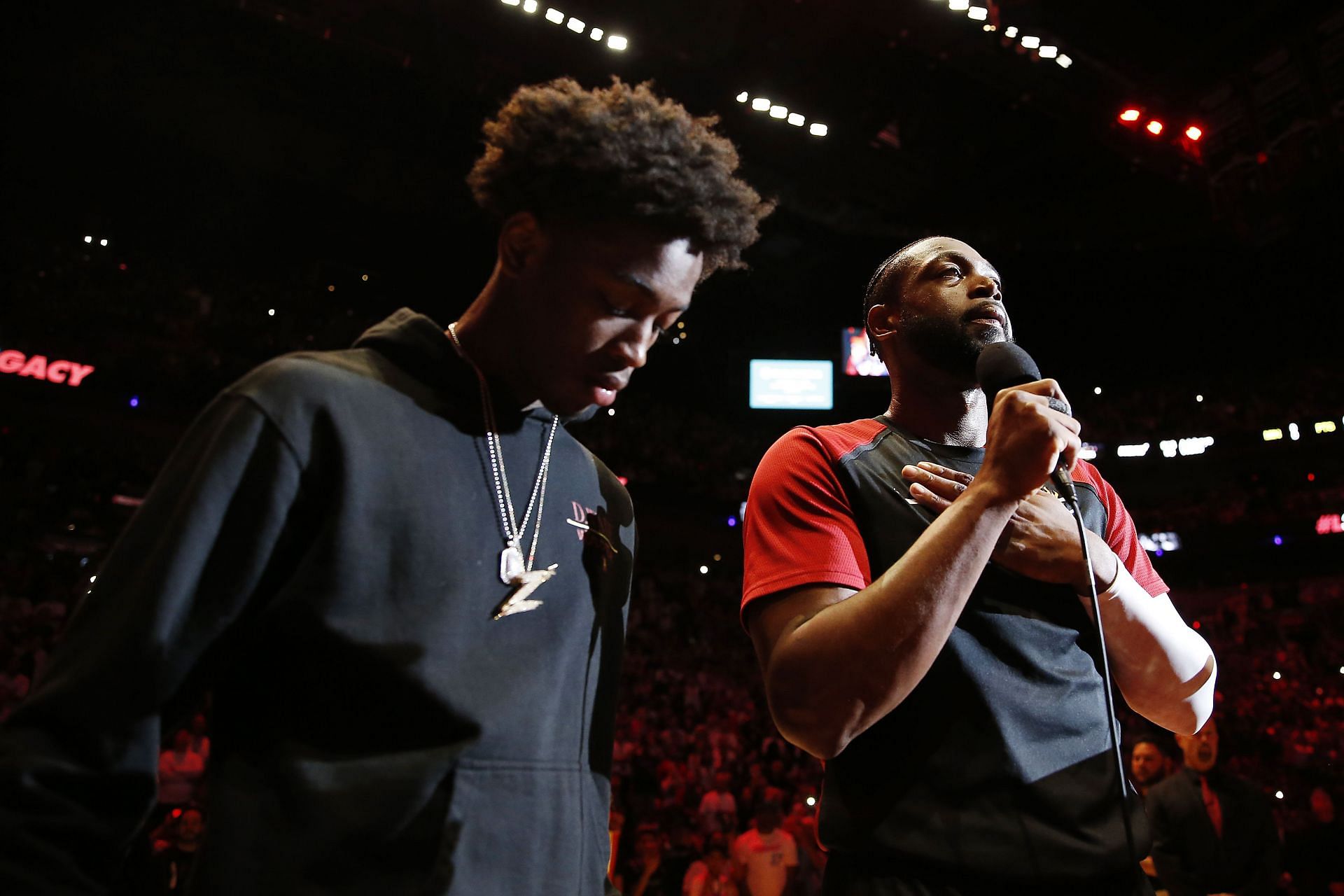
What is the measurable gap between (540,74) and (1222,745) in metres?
11.9

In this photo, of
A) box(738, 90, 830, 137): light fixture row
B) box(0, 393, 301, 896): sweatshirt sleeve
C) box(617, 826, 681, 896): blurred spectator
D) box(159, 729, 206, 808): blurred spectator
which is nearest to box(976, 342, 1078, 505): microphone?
box(0, 393, 301, 896): sweatshirt sleeve

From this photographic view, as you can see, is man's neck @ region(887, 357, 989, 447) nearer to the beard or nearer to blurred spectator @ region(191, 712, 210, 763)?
the beard

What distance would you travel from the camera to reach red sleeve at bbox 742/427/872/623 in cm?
151

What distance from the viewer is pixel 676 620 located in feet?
48.9

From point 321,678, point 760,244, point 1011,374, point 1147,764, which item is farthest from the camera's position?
point 760,244

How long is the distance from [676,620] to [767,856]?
8.57 meters

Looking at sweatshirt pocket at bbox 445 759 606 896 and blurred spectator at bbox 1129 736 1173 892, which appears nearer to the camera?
sweatshirt pocket at bbox 445 759 606 896

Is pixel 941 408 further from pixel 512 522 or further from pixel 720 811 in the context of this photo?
pixel 720 811

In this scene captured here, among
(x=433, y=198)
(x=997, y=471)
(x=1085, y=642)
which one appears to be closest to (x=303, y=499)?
(x=997, y=471)

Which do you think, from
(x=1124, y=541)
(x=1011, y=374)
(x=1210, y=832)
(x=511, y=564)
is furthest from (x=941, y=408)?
(x=1210, y=832)

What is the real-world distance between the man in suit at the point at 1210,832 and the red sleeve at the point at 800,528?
4.07m

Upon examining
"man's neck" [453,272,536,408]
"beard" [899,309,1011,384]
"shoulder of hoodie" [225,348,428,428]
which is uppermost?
"beard" [899,309,1011,384]

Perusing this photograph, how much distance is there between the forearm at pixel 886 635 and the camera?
132 cm

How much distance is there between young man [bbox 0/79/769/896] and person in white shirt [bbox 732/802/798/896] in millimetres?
5660
